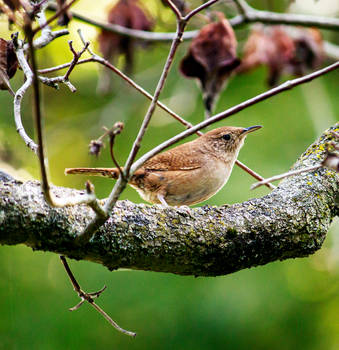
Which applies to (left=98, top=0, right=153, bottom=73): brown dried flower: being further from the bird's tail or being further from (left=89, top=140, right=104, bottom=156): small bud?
(left=89, top=140, right=104, bottom=156): small bud

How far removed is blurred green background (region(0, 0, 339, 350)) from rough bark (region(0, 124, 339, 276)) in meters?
1.56

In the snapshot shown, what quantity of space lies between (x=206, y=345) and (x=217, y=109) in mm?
2359

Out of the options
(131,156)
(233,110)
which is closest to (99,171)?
(131,156)

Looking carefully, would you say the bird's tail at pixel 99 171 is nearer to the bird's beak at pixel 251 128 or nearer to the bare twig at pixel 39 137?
the bird's beak at pixel 251 128

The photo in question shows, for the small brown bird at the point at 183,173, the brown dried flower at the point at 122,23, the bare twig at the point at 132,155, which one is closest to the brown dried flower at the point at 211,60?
the small brown bird at the point at 183,173

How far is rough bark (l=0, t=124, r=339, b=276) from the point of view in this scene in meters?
1.88

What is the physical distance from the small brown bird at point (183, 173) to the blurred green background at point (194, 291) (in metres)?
0.42

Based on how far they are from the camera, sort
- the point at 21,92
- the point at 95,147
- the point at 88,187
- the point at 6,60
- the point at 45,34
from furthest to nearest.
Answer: the point at 45,34, the point at 6,60, the point at 21,92, the point at 95,147, the point at 88,187

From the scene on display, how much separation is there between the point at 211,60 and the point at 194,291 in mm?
2049

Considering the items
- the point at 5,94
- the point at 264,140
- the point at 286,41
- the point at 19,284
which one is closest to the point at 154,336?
the point at 19,284

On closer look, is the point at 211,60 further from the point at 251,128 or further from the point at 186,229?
the point at 186,229

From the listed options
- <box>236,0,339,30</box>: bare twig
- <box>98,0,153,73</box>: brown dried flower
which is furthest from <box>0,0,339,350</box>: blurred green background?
<box>236,0,339,30</box>: bare twig

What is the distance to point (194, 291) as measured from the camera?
448 cm

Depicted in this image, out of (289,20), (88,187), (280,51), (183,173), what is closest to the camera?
(88,187)
